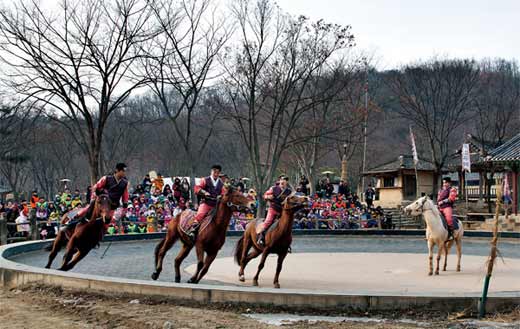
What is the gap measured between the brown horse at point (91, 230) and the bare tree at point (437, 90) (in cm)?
2928

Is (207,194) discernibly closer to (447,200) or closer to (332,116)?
(447,200)

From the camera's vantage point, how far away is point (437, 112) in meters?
37.8

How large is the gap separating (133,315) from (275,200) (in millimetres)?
4924

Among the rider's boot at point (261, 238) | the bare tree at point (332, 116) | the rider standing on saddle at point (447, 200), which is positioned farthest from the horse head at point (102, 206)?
the bare tree at point (332, 116)

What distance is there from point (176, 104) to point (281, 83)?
1680 cm

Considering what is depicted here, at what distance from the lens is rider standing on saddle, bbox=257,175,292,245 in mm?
12266

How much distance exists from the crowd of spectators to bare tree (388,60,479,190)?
9.74 metres

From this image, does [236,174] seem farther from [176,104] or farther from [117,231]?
[117,231]

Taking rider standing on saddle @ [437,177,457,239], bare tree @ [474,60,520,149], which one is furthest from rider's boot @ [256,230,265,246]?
bare tree @ [474,60,520,149]

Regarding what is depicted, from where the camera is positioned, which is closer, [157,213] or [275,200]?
[275,200]

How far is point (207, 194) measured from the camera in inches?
459

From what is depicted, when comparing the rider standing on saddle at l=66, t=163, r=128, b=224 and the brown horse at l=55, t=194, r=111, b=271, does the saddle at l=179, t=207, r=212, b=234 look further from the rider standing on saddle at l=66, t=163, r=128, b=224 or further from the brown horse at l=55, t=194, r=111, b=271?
the brown horse at l=55, t=194, r=111, b=271

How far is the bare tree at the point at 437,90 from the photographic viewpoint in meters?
36.7

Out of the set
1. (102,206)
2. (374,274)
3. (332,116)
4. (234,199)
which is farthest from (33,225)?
(332,116)
